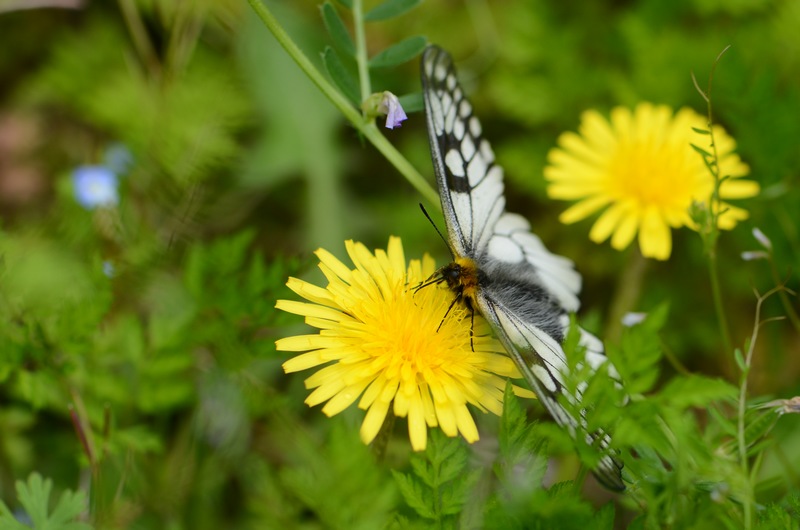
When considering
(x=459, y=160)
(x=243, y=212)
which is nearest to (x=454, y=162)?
(x=459, y=160)

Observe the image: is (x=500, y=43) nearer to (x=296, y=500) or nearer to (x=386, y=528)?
(x=296, y=500)

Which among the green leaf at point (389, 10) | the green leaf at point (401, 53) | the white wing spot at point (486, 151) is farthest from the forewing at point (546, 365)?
the green leaf at point (389, 10)

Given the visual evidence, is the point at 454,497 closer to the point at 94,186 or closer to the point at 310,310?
the point at 310,310

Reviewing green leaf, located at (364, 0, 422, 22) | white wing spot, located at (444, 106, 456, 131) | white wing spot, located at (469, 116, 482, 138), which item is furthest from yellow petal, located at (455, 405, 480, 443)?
green leaf, located at (364, 0, 422, 22)

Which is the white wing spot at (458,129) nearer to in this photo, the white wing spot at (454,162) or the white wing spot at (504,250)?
the white wing spot at (454,162)

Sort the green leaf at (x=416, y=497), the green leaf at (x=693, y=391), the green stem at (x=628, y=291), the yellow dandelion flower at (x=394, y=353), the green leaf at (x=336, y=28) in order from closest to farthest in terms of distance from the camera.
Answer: the green leaf at (x=693, y=391)
the green leaf at (x=416, y=497)
the yellow dandelion flower at (x=394, y=353)
the green leaf at (x=336, y=28)
the green stem at (x=628, y=291)
